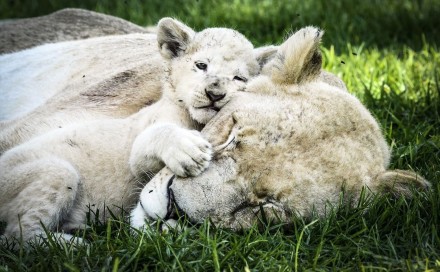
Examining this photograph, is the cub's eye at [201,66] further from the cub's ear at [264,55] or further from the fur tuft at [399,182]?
the fur tuft at [399,182]

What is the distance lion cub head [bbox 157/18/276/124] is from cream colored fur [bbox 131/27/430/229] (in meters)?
0.14

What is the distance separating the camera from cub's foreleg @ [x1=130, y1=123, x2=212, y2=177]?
350cm

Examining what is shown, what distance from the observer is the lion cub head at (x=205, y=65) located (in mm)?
4055

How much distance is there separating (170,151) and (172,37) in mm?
1154

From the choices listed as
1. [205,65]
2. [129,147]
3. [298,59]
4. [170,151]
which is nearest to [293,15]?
[205,65]

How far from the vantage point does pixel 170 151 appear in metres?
3.62

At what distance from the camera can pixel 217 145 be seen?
366cm

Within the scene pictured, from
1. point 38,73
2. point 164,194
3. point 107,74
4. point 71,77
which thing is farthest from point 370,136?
point 38,73

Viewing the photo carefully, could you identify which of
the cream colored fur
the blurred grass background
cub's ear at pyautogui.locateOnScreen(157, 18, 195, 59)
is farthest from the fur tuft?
the blurred grass background

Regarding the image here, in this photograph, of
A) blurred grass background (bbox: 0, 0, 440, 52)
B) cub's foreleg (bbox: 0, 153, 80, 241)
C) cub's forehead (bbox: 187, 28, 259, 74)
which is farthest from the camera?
blurred grass background (bbox: 0, 0, 440, 52)

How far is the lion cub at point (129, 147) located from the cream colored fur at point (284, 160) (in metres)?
0.12

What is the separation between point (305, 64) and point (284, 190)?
0.81m

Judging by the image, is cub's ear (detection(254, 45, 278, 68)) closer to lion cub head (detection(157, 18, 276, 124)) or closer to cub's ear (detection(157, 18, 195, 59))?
lion cub head (detection(157, 18, 276, 124))

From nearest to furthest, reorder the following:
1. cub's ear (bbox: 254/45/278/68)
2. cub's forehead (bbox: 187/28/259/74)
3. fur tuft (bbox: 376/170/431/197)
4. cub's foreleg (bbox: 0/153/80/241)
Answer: cub's foreleg (bbox: 0/153/80/241) → fur tuft (bbox: 376/170/431/197) → cub's forehead (bbox: 187/28/259/74) → cub's ear (bbox: 254/45/278/68)
